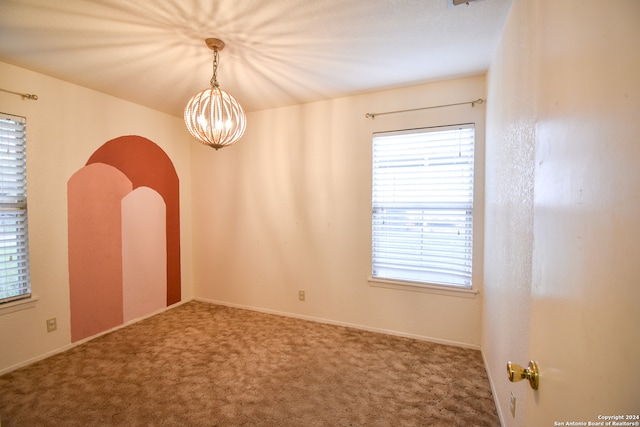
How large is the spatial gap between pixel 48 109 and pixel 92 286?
5.78 feet

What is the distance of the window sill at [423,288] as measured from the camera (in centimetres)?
263

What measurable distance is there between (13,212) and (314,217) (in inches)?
107

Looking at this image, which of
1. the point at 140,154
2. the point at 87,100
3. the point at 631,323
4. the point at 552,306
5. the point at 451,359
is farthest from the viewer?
the point at 140,154

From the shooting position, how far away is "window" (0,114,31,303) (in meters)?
2.30

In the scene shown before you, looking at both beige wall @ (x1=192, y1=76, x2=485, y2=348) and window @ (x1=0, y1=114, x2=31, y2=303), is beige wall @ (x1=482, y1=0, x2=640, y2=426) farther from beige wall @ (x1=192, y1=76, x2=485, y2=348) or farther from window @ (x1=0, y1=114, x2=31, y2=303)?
window @ (x1=0, y1=114, x2=31, y2=303)

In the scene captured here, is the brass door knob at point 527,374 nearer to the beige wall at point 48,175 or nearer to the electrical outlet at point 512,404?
the electrical outlet at point 512,404

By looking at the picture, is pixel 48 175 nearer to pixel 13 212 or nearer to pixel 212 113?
pixel 13 212

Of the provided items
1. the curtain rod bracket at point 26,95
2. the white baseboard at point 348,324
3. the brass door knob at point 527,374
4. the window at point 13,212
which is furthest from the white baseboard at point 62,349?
the brass door knob at point 527,374

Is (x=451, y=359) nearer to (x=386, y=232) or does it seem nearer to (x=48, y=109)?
(x=386, y=232)

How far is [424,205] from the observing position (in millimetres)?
2771

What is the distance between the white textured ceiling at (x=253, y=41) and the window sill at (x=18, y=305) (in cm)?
202

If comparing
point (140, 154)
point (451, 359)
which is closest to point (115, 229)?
point (140, 154)

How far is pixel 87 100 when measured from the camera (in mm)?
2840

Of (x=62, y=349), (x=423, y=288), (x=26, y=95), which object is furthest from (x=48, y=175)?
(x=423, y=288)
